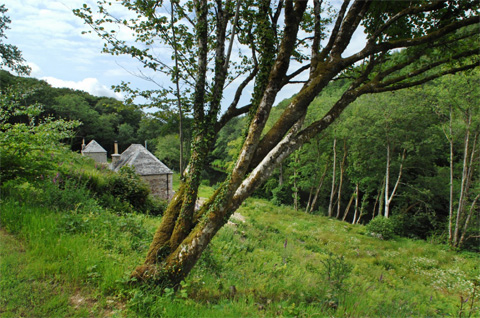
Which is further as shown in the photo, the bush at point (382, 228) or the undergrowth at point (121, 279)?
the bush at point (382, 228)

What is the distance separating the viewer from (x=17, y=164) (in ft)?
16.7

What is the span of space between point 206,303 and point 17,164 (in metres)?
5.18

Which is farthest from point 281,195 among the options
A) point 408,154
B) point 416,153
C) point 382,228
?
point 416,153

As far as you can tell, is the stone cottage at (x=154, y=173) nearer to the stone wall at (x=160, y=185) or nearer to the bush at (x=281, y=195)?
the stone wall at (x=160, y=185)

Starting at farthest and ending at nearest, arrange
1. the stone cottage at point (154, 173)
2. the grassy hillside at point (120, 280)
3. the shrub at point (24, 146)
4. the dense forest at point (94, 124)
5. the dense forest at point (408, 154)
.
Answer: the dense forest at point (94, 124)
the stone cottage at point (154, 173)
the dense forest at point (408, 154)
the shrub at point (24, 146)
the grassy hillside at point (120, 280)

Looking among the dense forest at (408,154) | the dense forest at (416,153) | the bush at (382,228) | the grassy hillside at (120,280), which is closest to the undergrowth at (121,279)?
the grassy hillside at (120,280)

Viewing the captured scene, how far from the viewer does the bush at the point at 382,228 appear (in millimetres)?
16141

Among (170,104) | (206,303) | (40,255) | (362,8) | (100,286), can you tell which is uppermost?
(362,8)

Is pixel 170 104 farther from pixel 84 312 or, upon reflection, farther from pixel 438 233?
pixel 438 233

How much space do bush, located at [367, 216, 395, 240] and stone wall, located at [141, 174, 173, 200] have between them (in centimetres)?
1564

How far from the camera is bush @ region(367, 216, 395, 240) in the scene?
1614 centimetres

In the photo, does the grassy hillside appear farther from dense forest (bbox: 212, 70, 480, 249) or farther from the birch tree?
dense forest (bbox: 212, 70, 480, 249)

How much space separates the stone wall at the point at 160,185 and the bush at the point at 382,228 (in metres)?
15.6

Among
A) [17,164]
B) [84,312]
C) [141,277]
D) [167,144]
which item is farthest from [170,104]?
[167,144]
